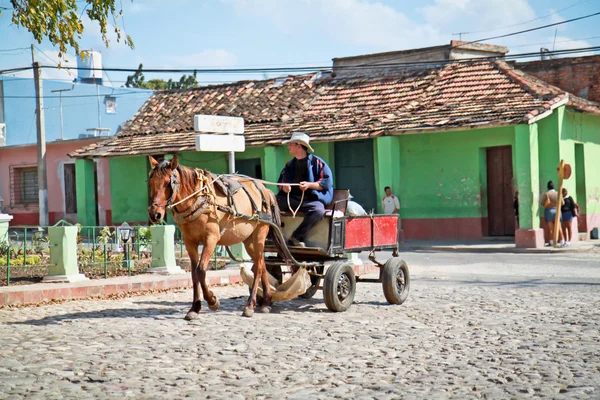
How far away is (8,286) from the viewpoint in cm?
1173

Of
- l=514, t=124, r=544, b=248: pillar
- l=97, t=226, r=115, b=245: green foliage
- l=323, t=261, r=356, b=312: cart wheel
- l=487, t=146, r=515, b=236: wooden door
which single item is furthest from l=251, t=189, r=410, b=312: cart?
l=487, t=146, r=515, b=236: wooden door

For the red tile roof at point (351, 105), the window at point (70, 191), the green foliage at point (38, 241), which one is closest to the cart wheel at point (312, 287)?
the green foliage at point (38, 241)

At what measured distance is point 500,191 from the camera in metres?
24.2

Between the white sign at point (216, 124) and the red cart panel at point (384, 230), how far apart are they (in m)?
3.80

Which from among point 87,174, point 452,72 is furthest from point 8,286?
point 87,174

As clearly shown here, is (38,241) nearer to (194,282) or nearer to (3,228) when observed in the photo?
(3,228)

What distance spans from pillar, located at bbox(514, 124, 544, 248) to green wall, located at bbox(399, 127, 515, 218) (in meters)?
1.30

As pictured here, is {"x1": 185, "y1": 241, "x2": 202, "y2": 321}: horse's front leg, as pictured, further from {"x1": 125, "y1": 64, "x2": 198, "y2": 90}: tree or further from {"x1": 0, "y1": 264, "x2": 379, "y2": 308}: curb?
Answer: {"x1": 125, "y1": 64, "x2": 198, "y2": 90}: tree

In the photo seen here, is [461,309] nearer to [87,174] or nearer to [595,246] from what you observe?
[595,246]

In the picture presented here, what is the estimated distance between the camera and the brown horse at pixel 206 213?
8852mm

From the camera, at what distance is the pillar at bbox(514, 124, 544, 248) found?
2159cm

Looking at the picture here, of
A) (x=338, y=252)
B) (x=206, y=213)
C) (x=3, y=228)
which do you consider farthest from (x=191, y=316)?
(x=3, y=228)

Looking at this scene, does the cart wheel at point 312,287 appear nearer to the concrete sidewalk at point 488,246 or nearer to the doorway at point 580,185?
the concrete sidewalk at point 488,246

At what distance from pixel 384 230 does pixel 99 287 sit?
4.14 metres
